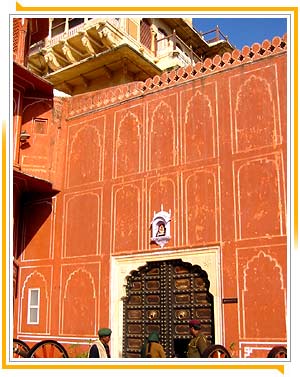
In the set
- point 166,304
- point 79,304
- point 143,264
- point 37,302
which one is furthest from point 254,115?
point 37,302

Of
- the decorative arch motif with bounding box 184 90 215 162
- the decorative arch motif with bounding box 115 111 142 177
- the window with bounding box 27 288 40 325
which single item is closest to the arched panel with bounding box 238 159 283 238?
the decorative arch motif with bounding box 184 90 215 162

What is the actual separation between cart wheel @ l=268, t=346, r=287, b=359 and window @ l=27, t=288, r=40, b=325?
5.21 m

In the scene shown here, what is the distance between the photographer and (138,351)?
8625mm

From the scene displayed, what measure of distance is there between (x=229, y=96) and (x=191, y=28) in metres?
9.36

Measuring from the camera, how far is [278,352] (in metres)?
6.47

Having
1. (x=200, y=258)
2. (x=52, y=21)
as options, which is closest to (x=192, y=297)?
(x=200, y=258)

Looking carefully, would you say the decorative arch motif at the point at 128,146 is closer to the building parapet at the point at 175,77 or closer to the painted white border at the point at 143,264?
the building parapet at the point at 175,77

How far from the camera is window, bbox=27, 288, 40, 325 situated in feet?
32.9

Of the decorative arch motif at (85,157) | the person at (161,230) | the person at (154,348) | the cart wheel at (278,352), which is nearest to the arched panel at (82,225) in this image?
the decorative arch motif at (85,157)

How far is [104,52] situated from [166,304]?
25.7 ft

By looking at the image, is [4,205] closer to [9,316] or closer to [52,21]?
[9,316]

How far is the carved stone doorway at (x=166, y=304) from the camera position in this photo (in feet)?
26.8
